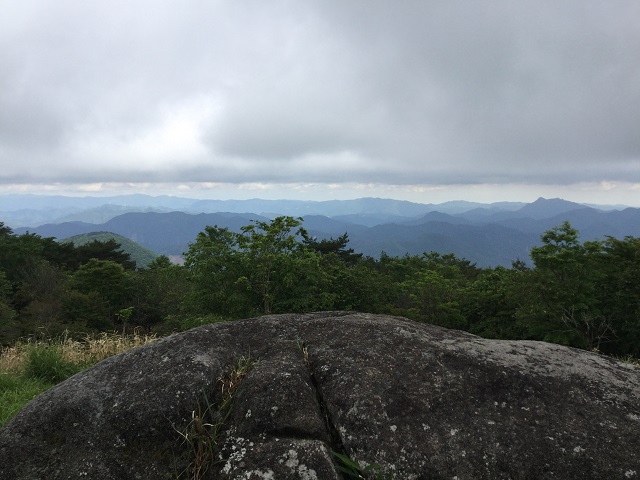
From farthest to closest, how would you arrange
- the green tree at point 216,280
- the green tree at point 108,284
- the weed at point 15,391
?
the green tree at point 108,284 < the green tree at point 216,280 < the weed at point 15,391

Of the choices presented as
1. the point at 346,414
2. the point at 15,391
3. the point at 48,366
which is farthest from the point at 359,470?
the point at 48,366

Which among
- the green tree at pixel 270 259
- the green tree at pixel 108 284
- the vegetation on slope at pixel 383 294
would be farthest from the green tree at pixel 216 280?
the green tree at pixel 108 284

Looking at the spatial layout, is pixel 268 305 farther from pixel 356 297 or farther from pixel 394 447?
pixel 394 447

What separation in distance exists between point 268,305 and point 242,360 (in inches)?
751

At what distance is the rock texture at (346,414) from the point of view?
2.61 metres

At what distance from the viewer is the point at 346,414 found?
2.90 metres

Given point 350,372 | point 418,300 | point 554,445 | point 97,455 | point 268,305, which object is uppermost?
point 350,372

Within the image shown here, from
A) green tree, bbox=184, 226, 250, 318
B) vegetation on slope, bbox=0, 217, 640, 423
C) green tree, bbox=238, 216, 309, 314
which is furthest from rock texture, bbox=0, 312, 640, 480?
green tree, bbox=184, 226, 250, 318

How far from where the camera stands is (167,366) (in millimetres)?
3312

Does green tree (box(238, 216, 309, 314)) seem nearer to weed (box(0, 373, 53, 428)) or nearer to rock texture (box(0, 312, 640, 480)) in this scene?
weed (box(0, 373, 53, 428))

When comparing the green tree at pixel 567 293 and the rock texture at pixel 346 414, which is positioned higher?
the rock texture at pixel 346 414

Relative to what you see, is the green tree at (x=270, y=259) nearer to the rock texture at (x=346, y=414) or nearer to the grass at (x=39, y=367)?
the grass at (x=39, y=367)

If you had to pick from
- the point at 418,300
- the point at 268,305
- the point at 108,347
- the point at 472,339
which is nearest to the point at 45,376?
the point at 108,347

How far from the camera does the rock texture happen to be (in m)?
2.61
